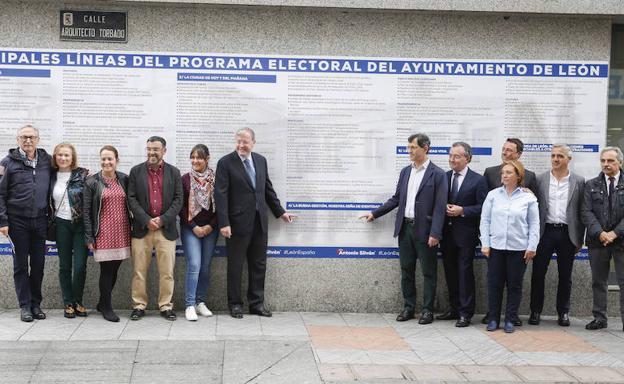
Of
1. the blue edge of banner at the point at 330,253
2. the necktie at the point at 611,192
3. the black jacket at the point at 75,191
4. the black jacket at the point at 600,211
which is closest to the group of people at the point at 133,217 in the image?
the black jacket at the point at 75,191

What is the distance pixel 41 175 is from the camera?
750 cm

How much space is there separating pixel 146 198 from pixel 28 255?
1.39 meters

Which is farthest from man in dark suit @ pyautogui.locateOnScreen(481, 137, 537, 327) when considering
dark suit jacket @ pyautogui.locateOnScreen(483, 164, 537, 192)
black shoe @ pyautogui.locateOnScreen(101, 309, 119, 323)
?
black shoe @ pyautogui.locateOnScreen(101, 309, 119, 323)

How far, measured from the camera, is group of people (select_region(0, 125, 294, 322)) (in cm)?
746

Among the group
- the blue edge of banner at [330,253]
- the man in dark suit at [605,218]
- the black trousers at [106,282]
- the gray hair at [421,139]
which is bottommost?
the black trousers at [106,282]

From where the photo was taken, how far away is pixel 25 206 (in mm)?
7410

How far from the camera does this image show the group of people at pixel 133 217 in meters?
7.46

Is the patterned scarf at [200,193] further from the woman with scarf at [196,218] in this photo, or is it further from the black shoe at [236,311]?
the black shoe at [236,311]

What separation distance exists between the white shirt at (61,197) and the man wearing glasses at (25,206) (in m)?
0.11

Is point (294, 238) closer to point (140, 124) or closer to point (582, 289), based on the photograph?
point (140, 124)

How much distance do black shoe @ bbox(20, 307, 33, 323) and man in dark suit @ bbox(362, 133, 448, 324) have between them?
151 inches

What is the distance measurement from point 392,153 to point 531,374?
3.22 meters

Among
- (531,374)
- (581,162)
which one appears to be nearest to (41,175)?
(531,374)

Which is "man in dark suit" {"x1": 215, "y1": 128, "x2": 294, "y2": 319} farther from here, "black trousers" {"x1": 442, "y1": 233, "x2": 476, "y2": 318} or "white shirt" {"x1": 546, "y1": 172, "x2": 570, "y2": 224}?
"white shirt" {"x1": 546, "y1": 172, "x2": 570, "y2": 224}
